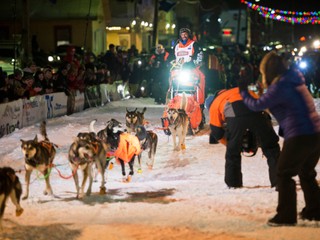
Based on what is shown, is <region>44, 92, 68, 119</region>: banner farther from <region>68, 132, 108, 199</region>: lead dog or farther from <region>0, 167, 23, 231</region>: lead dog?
<region>0, 167, 23, 231</region>: lead dog

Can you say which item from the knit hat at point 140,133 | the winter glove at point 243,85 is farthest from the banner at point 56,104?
the winter glove at point 243,85

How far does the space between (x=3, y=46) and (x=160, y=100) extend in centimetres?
541

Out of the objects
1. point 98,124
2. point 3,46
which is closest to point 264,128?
point 98,124

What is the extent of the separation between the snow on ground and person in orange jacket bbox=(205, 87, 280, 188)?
0.25 meters

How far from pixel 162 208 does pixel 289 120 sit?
1.65 metres

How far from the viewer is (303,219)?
609cm

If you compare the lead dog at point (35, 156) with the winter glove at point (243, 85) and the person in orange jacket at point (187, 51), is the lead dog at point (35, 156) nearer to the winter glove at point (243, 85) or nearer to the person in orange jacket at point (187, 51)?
the winter glove at point (243, 85)

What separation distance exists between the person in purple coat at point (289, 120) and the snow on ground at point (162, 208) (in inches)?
10.5

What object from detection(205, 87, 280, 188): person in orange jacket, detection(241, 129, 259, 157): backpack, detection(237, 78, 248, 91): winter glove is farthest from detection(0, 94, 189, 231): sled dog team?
detection(237, 78, 248, 91): winter glove

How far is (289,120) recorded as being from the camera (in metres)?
5.82

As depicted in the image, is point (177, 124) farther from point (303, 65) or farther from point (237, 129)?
point (303, 65)

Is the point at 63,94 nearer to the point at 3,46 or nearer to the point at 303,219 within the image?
the point at 3,46

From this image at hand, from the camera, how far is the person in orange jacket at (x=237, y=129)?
296 inches

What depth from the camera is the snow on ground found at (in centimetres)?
574
